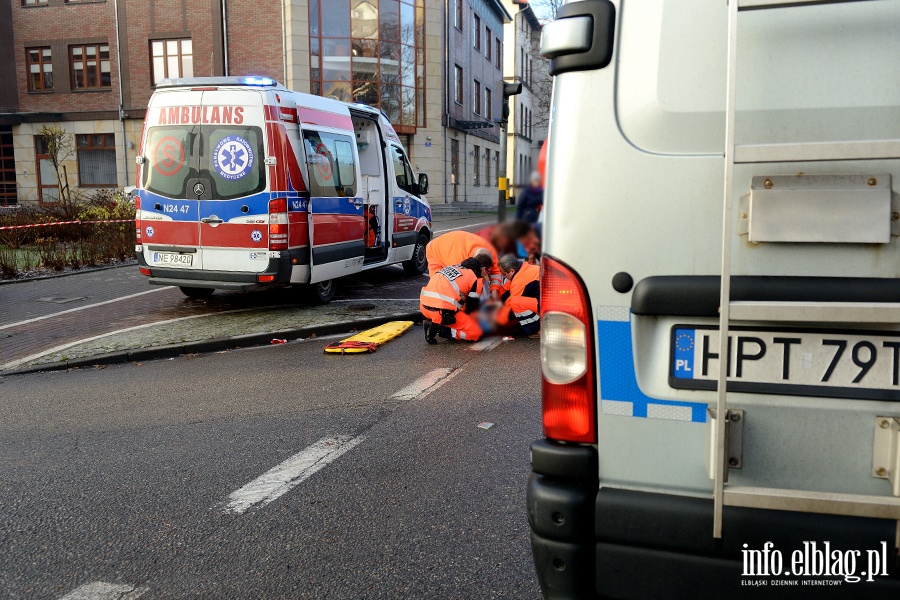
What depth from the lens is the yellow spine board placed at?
7.86 meters

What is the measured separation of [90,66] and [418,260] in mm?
26587

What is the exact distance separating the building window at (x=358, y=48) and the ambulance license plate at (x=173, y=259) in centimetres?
2209

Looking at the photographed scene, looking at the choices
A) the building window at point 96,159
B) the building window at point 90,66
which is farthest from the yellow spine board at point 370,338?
the building window at point 90,66

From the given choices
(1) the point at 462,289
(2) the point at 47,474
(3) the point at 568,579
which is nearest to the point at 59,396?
(2) the point at 47,474

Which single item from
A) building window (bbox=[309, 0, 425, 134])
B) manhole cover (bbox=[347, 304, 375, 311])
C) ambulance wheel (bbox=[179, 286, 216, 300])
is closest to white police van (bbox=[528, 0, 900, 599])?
manhole cover (bbox=[347, 304, 375, 311])

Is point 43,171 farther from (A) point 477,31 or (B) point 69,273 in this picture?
(B) point 69,273

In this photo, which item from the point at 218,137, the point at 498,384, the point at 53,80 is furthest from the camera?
the point at 53,80

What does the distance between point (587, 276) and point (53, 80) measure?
38007mm

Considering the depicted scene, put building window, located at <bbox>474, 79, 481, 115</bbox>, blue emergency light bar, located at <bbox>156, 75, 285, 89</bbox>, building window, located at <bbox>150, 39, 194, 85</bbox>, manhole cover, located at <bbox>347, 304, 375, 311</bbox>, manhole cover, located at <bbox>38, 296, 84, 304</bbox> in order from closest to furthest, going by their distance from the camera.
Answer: blue emergency light bar, located at <bbox>156, 75, 285, 89</bbox> → manhole cover, located at <bbox>347, 304, 375, 311</bbox> → manhole cover, located at <bbox>38, 296, 84, 304</bbox> → building window, located at <bbox>150, 39, 194, 85</bbox> → building window, located at <bbox>474, 79, 481, 115</bbox>

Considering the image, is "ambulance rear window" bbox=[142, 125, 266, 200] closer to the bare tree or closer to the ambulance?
the ambulance

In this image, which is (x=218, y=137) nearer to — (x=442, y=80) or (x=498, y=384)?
(x=498, y=384)

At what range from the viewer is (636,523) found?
2.24m

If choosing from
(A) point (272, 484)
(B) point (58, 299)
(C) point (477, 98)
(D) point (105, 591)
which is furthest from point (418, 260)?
(C) point (477, 98)

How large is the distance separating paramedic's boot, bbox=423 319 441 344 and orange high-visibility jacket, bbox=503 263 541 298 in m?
0.86
